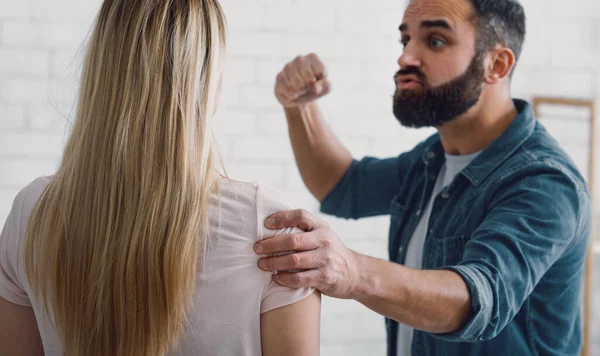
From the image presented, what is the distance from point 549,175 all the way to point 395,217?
0.51 metres

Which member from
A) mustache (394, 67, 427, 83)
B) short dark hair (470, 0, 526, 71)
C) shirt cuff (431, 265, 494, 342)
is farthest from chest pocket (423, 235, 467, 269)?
short dark hair (470, 0, 526, 71)

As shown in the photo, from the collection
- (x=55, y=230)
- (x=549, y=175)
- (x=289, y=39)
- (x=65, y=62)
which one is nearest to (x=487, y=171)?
(x=549, y=175)

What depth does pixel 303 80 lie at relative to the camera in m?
1.89

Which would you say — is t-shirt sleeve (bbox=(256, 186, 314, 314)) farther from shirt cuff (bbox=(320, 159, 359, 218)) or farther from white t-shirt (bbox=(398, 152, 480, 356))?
shirt cuff (bbox=(320, 159, 359, 218))

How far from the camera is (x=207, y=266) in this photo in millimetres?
1071

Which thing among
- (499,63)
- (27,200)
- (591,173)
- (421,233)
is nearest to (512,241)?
(421,233)

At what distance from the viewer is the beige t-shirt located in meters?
1.06

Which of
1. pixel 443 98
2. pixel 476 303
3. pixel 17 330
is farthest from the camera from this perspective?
pixel 443 98

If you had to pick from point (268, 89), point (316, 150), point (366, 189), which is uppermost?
point (268, 89)

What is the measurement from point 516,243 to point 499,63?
65cm

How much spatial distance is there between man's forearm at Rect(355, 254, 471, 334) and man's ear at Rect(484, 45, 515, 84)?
76cm

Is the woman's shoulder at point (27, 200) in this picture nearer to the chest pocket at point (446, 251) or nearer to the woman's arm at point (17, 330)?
the woman's arm at point (17, 330)

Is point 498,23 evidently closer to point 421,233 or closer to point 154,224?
point 421,233

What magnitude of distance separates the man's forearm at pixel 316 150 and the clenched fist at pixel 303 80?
0.11 metres
